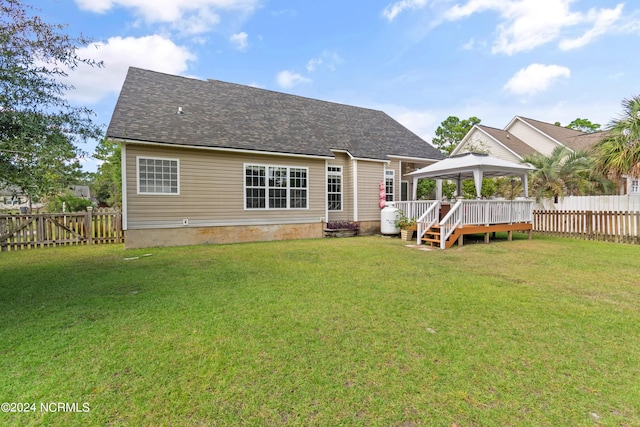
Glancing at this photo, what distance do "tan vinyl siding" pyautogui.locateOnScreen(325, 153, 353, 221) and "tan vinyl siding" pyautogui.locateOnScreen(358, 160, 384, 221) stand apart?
404mm

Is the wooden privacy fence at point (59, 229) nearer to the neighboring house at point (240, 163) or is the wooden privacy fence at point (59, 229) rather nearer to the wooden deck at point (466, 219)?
the neighboring house at point (240, 163)

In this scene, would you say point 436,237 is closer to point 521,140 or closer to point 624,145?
point 624,145

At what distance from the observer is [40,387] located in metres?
2.23

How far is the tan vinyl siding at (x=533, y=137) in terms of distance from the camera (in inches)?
820

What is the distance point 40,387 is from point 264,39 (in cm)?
1661

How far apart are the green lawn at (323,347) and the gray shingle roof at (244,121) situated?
5598mm

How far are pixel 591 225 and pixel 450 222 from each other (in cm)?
615

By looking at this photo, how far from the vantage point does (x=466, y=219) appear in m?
9.59

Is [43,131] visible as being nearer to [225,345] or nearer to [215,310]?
[215,310]

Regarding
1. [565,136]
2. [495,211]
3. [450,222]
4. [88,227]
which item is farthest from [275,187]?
[565,136]

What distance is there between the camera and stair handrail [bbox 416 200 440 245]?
31.8 ft

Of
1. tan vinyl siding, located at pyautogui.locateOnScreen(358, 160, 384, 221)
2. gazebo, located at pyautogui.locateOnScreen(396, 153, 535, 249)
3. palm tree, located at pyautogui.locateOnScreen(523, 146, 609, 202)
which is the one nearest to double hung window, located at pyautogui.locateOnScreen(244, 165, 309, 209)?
tan vinyl siding, located at pyautogui.locateOnScreen(358, 160, 384, 221)

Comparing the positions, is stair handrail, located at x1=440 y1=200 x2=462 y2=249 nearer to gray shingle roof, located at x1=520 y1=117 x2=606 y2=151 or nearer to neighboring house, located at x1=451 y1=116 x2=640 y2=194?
neighboring house, located at x1=451 y1=116 x2=640 y2=194

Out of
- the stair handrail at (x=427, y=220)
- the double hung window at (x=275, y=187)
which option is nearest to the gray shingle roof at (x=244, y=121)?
the double hung window at (x=275, y=187)
